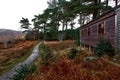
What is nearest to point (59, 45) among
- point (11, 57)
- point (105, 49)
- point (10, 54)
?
point (10, 54)

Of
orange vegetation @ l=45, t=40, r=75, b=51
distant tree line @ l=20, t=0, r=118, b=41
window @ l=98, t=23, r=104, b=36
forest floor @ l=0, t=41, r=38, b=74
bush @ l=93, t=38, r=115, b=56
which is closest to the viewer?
bush @ l=93, t=38, r=115, b=56

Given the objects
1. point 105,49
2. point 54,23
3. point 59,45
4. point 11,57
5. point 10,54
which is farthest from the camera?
point 54,23

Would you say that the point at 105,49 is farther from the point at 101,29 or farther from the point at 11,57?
the point at 11,57

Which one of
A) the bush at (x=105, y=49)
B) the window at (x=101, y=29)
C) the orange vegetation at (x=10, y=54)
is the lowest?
the orange vegetation at (x=10, y=54)

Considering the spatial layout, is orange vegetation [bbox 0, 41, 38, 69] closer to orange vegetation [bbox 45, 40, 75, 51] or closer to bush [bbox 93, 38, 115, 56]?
orange vegetation [bbox 45, 40, 75, 51]

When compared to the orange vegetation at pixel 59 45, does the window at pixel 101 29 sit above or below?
above

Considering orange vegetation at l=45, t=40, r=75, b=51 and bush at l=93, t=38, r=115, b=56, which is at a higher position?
bush at l=93, t=38, r=115, b=56

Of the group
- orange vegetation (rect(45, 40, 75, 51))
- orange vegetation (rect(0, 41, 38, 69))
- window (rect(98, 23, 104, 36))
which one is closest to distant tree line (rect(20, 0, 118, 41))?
orange vegetation (rect(45, 40, 75, 51))

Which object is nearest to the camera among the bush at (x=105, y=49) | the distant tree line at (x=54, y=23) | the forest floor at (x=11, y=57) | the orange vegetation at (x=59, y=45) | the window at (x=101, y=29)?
the bush at (x=105, y=49)

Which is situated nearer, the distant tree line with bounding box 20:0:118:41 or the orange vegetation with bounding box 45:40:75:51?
the orange vegetation with bounding box 45:40:75:51

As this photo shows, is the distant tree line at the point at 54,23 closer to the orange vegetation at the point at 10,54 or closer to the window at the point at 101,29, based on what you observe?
the orange vegetation at the point at 10,54

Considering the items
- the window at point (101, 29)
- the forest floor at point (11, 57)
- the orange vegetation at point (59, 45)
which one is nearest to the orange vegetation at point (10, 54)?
the forest floor at point (11, 57)

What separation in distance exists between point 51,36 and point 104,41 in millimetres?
40490

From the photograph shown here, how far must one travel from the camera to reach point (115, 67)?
25.7 feet
